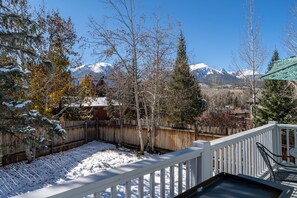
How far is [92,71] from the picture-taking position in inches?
451

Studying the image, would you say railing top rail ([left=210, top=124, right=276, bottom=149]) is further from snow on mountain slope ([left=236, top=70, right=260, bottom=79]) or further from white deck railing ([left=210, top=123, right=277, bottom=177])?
snow on mountain slope ([left=236, top=70, right=260, bottom=79])

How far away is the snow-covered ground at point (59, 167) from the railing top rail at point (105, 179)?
18.5 ft

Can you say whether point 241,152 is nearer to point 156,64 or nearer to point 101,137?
point 156,64

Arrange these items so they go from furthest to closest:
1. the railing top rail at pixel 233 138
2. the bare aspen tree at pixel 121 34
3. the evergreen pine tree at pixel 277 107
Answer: the evergreen pine tree at pixel 277 107
the bare aspen tree at pixel 121 34
the railing top rail at pixel 233 138

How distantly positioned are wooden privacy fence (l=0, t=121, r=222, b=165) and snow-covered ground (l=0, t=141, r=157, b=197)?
1.34 ft

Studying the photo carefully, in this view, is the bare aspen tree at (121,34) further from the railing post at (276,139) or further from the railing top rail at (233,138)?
the railing top rail at (233,138)

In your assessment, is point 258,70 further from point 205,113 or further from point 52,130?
point 52,130

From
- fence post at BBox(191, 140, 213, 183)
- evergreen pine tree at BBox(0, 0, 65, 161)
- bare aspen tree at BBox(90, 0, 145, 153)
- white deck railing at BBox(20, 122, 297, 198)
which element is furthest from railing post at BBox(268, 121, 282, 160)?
bare aspen tree at BBox(90, 0, 145, 153)

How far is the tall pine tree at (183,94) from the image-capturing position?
1218 centimetres

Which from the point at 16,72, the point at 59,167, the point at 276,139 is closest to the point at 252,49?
the point at 276,139

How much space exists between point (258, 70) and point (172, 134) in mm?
6837

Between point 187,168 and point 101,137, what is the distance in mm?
10505

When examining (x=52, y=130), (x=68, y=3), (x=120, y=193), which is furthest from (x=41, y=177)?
(x=68, y=3)

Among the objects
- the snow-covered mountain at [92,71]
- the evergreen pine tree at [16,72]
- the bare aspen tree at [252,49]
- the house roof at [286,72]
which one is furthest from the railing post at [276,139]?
the bare aspen tree at [252,49]
